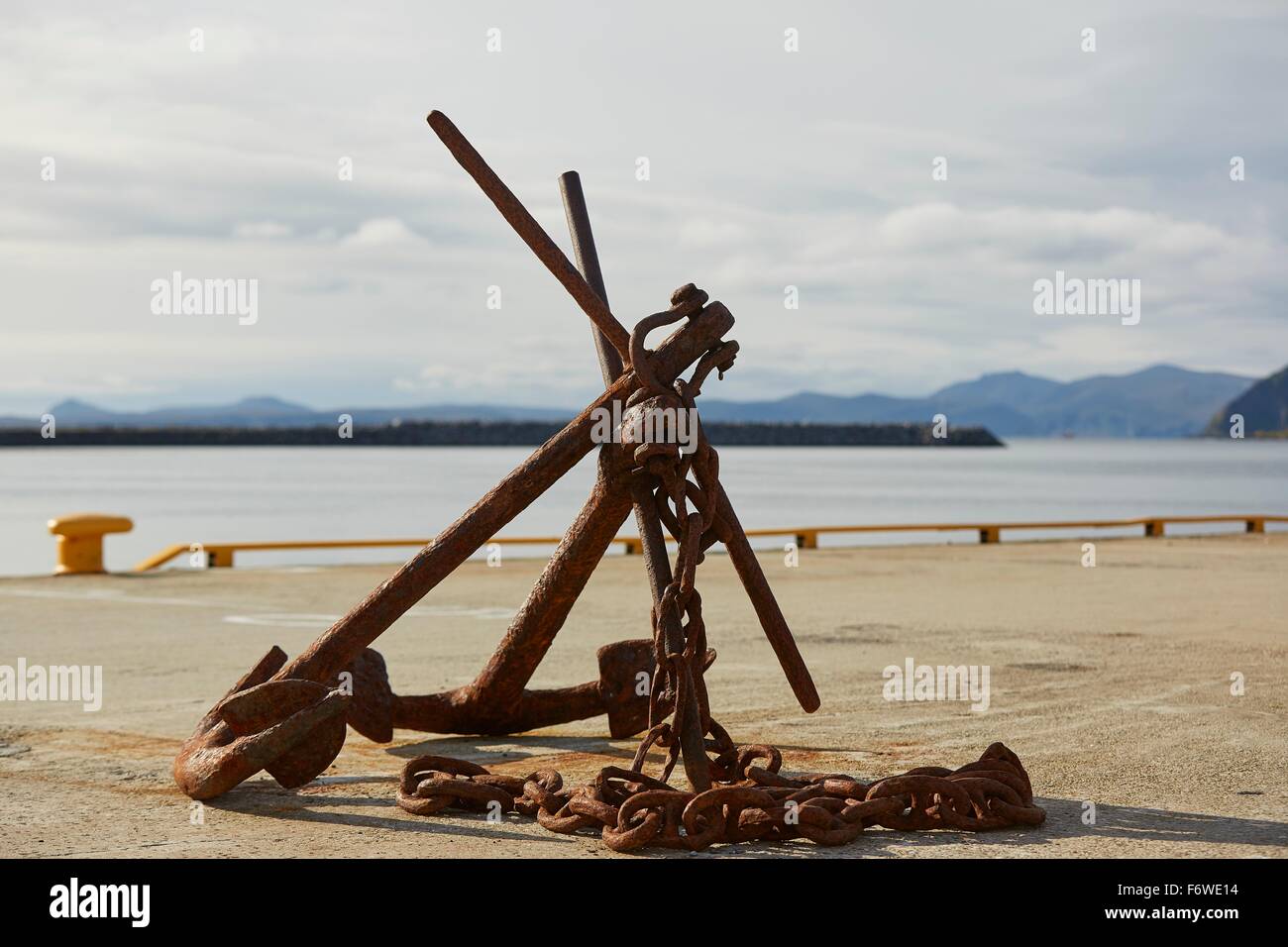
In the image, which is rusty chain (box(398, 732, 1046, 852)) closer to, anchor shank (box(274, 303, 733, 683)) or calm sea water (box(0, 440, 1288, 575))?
anchor shank (box(274, 303, 733, 683))

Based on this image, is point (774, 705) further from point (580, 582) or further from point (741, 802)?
point (741, 802)

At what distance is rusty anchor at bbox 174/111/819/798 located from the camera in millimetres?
4344

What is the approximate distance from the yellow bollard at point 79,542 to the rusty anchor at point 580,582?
33.4 feet

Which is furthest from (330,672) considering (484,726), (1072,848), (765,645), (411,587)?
(765,645)

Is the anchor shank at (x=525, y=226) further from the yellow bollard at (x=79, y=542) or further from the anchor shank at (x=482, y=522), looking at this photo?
the yellow bollard at (x=79, y=542)

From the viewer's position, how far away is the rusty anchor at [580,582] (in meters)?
4.34

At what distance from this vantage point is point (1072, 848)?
13.1 ft

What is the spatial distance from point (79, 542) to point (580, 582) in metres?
11.0

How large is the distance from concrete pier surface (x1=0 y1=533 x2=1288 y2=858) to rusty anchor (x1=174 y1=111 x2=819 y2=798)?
0.24m

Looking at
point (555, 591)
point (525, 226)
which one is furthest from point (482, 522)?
point (525, 226)

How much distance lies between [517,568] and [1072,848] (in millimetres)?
11892

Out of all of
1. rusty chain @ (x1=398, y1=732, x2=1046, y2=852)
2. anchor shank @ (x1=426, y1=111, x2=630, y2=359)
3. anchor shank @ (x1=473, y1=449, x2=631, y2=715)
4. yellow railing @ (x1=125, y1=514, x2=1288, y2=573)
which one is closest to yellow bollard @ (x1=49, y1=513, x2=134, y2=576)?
yellow railing @ (x1=125, y1=514, x2=1288, y2=573)

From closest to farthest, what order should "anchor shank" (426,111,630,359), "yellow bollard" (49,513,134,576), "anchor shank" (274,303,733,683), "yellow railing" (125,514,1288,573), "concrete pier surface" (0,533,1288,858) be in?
"concrete pier surface" (0,533,1288,858) < "anchor shank" (274,303,733,683) < "anchor shank" (426,111,630,359) < "yellow bollard" (49,513,134,576) < "yellow railing" (125,514,1288,573)

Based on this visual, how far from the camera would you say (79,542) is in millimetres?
14672
